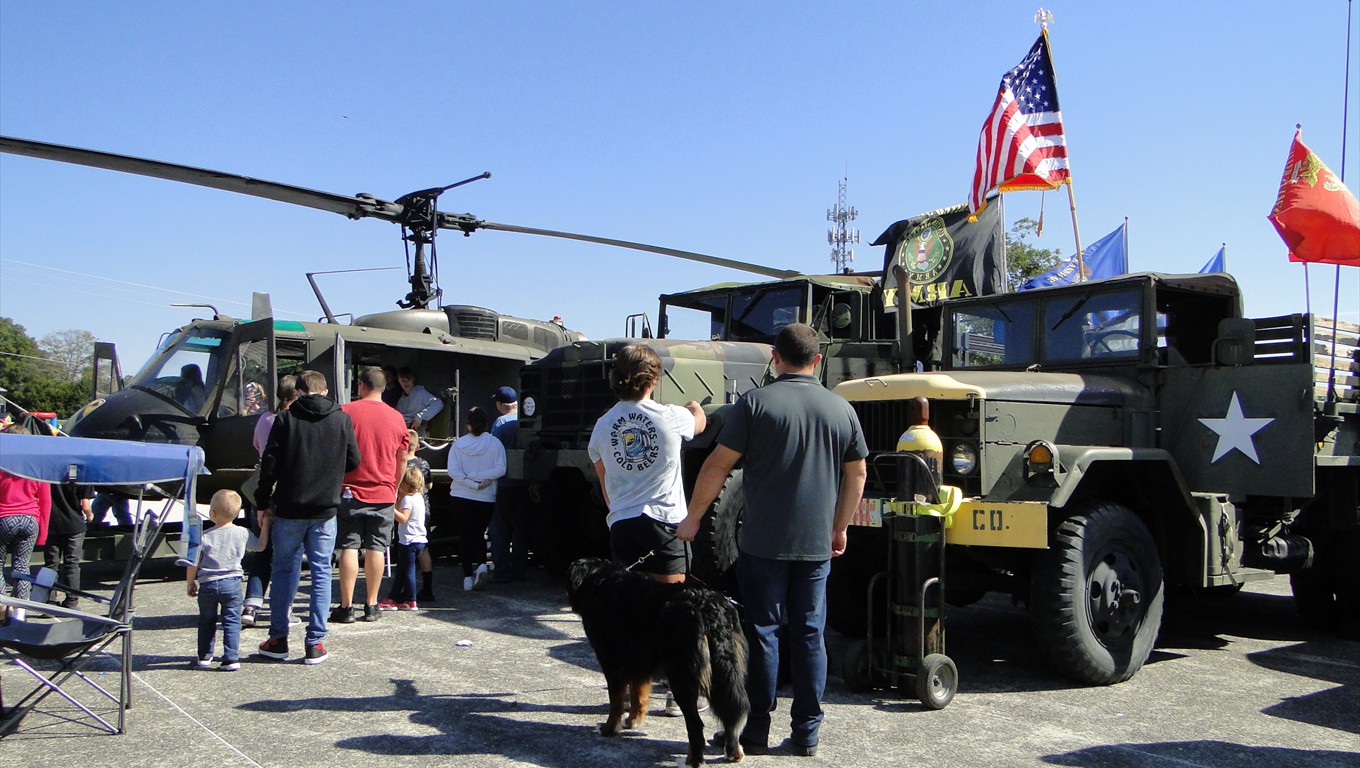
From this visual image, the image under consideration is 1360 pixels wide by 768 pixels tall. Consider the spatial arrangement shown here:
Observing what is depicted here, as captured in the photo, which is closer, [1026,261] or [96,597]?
[96,597]

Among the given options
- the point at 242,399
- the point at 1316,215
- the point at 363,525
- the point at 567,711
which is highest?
the point at 1316,215

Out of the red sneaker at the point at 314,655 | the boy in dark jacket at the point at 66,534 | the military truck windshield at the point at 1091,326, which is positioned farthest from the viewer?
the boy in dark jacket at the point at 66,534

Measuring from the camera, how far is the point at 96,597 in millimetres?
4641

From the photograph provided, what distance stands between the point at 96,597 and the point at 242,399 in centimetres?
550

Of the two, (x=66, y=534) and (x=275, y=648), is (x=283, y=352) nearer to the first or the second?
(x=66, y=534)

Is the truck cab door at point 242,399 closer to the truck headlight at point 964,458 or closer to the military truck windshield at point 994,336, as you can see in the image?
the military truck windshield at point 994,336

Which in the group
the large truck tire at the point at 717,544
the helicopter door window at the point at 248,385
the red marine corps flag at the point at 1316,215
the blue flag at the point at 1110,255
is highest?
the blue flag at the point at 1110,255

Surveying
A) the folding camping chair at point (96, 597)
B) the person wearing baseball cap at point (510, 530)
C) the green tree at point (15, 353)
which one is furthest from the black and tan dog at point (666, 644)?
the green tree at point (15, 353)

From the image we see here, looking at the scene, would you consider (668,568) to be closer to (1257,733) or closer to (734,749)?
(734,749)

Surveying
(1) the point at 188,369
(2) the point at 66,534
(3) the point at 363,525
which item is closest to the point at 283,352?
(1) the point at 188,369

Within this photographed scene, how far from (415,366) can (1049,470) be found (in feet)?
26.4

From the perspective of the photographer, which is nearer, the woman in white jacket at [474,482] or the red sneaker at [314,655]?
the red sneaker at [314,655]

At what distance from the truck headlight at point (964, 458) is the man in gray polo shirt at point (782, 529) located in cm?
178

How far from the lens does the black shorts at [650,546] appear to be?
4738mm
